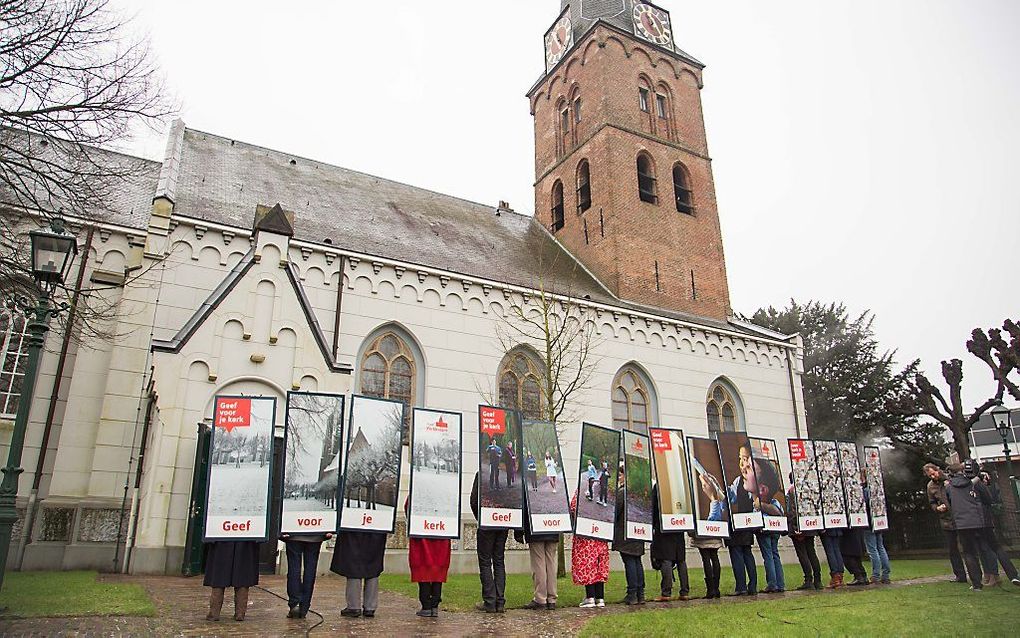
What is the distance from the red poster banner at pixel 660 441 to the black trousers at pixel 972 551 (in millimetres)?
5083

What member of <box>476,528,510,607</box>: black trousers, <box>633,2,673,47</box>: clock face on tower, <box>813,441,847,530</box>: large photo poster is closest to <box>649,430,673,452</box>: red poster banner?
<box>476,528,510,607</box>: black trousers

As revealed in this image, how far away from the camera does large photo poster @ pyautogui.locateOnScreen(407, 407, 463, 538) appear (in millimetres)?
8562

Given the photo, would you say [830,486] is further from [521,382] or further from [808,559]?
[521,382]

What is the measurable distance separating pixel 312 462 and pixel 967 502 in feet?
34.7

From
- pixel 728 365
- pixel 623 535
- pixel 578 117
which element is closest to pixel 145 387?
pixel 623 535

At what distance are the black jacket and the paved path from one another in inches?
167

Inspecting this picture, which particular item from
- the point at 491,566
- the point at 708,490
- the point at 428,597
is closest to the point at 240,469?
the point at 428,597

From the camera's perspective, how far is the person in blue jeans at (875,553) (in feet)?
41.5

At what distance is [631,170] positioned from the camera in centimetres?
2748

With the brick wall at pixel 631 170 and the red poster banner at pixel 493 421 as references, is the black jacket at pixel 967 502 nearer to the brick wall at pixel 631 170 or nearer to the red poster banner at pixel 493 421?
the red poster banner at pixel 493 421

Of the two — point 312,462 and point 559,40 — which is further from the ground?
point 559,40

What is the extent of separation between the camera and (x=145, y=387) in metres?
15.4

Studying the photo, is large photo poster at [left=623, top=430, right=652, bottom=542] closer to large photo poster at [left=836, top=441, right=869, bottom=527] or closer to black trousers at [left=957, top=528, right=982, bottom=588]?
large photo poster at [left=836, top=441, right=869, bottom=527]

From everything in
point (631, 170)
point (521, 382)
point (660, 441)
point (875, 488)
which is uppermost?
point (631, 170)
